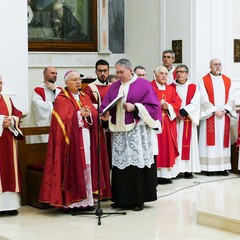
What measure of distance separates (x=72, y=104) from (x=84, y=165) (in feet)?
2.61

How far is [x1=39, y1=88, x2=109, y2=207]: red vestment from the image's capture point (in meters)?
9.00

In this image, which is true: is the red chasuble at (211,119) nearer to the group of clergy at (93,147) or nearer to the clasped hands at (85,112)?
the group of clergy at (93,147)

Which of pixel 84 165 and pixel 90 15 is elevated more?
pixel 90 15

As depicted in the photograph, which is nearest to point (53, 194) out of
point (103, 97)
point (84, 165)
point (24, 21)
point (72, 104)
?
point (84, 165)

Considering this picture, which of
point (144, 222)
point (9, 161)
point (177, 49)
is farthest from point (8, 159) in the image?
point (177, 49)

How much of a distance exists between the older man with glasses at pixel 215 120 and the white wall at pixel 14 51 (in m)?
3.35

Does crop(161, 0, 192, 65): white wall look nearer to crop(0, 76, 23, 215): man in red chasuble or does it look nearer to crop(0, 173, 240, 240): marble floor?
crop(0, 173, 240, 240): marble floor

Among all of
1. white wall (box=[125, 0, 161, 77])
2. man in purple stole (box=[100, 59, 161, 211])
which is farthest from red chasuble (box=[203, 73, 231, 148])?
Result: man in purple stole (box=[100, 59, 161, 211])

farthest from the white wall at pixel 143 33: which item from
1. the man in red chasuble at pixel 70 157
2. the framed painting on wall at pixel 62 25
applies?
the man in red chasuble at pixel 70 157

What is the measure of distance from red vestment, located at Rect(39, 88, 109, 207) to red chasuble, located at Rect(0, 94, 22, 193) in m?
0.39

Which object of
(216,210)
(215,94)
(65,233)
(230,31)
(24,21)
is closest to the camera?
(65,233)

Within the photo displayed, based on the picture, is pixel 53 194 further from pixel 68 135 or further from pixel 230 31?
pixel 230 31

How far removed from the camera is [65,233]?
27.0 feet

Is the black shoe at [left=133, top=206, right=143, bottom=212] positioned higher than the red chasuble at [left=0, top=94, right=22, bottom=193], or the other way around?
the red chasuble at [left=0, top=94, right=22, bottom=193]
